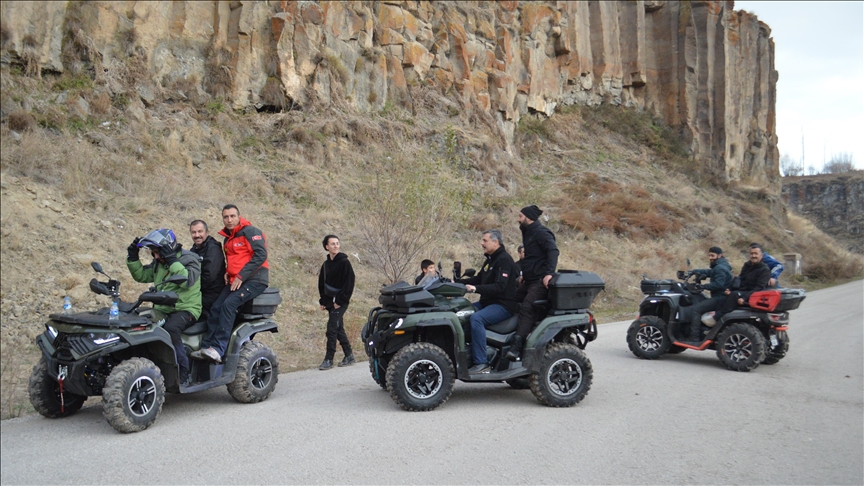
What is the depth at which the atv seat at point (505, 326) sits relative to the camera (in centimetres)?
723

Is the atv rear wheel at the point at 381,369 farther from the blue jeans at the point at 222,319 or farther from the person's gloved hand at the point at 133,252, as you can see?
the person's gloved hand at the point at 133,252

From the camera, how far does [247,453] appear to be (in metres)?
5.09

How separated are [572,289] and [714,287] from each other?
482 centimetres

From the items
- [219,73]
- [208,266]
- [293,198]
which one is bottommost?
[208,266]

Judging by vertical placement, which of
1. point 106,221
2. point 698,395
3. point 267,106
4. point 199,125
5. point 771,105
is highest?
point 771,105

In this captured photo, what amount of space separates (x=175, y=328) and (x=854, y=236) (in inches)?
2839

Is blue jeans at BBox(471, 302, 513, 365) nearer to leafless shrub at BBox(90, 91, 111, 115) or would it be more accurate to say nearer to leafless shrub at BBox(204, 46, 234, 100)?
leafless shrub at BBox(90, 91, 111, 115)

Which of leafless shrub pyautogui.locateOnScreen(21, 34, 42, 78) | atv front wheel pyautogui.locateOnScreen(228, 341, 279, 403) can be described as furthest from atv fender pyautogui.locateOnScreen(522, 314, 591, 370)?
leafless shrub pyautogui.locateOnScreen(21, 34, 42, 78)

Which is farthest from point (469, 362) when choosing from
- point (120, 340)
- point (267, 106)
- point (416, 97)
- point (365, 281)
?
point (416, 97)

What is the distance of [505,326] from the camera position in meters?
7.25

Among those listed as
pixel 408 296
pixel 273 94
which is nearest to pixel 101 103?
pixel 273 94

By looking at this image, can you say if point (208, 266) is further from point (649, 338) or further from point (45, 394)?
point (649, 338)

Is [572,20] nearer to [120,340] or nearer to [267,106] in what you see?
[267,106]

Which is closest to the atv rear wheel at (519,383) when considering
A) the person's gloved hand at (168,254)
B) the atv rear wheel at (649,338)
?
the atv rear wheel at (649,338)
